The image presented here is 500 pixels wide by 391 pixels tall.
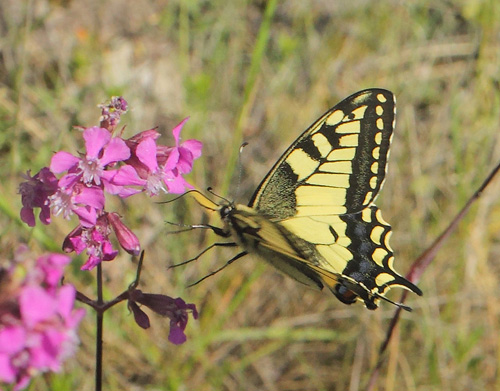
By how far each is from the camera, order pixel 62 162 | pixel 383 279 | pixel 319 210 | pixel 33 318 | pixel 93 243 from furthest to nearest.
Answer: pixel 319 210, pixel 383 279, pixel 93 243, pixel 62 162, pixel 33 318

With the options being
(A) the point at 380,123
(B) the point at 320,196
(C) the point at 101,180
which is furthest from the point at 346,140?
(C) the point at 101,180

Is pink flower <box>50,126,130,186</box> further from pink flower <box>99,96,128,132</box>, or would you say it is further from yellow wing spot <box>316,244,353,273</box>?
yellow wing spot <box>316,244,353,273</box>

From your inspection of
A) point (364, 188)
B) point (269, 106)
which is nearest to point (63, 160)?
point (364, 188)

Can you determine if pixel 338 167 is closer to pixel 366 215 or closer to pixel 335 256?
pixel 366 215

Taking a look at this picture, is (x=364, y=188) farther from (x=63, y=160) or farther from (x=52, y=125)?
(x=52, y=125)

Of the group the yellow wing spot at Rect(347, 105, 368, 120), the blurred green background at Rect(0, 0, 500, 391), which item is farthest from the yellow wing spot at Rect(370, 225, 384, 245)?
the blurred green background at Rect(0, 0, 500, 391)

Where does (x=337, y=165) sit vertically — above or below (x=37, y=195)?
above

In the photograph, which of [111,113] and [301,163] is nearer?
[111,113]

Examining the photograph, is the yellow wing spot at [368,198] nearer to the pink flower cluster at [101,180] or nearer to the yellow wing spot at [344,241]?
the yellow wing spot at [344,241]
